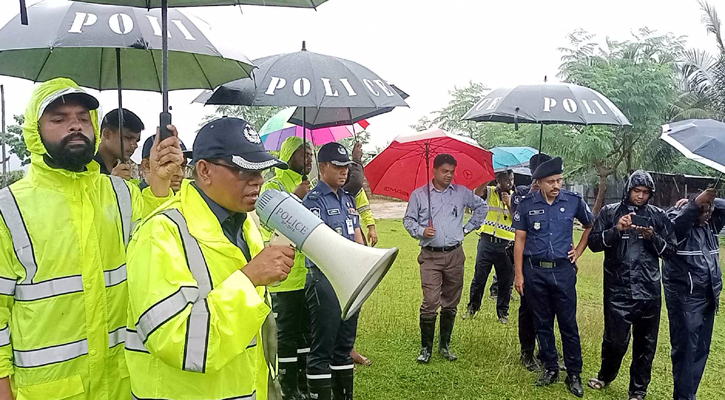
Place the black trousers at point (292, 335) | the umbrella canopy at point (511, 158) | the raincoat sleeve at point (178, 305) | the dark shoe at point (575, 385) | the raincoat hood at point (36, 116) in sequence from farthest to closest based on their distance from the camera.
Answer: the umbrella canopy at point (511, 158) < the dark shoe at point (575, 385) < the black trousers at point (292, 335) < the raincoat hood at point (36, 116) < the raincoat sleeve at point (178, 305)

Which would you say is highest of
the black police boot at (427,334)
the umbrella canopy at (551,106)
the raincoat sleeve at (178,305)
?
the umbrella canopy at (551,106)

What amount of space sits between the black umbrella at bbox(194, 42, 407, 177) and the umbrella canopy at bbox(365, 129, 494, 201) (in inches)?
72.8

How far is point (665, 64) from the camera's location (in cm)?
2209

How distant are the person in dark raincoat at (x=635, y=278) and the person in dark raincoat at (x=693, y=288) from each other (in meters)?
0.22

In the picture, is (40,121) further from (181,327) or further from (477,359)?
(477,359)

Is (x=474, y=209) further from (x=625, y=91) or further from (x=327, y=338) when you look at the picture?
(x=625, y=91)

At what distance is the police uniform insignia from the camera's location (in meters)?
1.94

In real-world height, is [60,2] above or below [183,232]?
above

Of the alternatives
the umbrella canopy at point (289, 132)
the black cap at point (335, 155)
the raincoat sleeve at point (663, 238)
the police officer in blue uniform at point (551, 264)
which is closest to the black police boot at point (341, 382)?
the black cap at point (335, 155)

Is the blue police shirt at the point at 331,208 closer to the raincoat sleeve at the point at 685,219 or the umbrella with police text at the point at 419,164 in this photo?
the umbrella with police text at the point at 419,164

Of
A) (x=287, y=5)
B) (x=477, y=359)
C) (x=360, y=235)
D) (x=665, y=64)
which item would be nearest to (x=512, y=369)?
(x=477, y=359)

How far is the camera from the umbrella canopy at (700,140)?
3.79m

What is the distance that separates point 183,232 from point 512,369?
4.33 metres

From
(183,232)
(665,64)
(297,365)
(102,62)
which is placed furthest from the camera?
(665,64)
